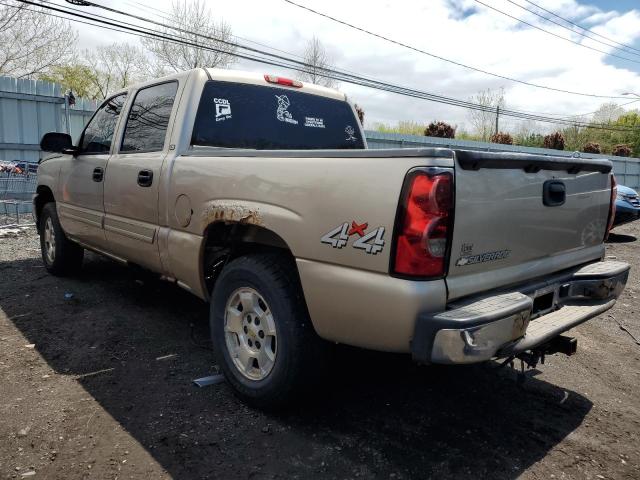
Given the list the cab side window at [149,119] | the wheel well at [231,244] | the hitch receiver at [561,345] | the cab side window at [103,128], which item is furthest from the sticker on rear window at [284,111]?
the hitch receiver at [561,345]

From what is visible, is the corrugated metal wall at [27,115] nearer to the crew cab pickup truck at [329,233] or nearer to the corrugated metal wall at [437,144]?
the corrugated metal wall at [437,144]

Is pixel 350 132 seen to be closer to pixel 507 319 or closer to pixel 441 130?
pixel 507 319

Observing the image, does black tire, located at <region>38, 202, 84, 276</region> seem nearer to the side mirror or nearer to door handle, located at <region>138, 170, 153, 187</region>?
the side mirror

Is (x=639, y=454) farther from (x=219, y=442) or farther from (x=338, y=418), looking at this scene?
(x=219, y=442)

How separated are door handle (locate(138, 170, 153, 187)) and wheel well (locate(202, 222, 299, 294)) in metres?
0.76

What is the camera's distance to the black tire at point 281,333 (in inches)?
103

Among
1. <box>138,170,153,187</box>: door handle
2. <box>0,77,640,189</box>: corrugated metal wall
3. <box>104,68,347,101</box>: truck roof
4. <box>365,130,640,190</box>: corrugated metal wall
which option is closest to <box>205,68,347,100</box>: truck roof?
<box>104,68,347,101</box>: truck roof

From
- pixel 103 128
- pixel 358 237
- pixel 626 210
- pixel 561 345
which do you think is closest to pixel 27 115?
pixel 103 128

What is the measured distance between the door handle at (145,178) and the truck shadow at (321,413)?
4.15 ft

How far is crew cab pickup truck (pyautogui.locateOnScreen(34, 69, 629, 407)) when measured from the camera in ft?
7.04

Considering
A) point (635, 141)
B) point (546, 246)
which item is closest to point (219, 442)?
point (546, 246)

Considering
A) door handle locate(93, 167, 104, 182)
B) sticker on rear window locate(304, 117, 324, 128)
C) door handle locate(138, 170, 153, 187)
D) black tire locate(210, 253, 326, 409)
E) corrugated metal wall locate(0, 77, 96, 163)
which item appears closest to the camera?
black tire locate(210, 253, 326, 409)

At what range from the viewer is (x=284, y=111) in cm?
406

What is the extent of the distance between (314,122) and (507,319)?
8.57ft
